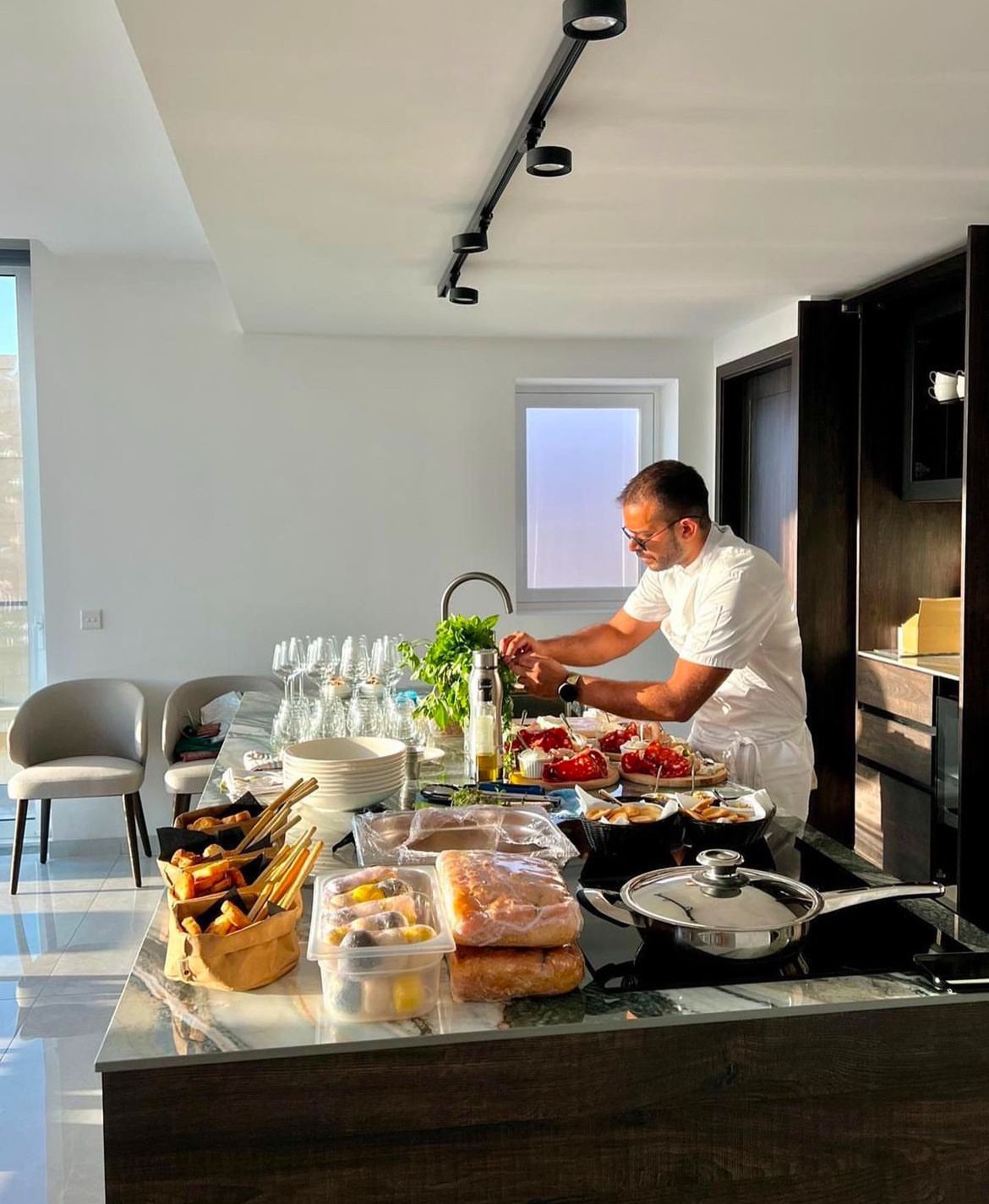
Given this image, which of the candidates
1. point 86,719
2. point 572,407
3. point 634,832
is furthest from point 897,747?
point 86,719

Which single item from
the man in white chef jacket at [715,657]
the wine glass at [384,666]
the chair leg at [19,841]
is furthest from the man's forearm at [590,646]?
the chair leg at [19,841]

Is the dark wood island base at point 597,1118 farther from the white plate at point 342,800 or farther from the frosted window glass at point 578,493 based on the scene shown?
the frosted window glass at point 578,493

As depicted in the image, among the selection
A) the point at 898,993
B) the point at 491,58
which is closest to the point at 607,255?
the point at 491,58

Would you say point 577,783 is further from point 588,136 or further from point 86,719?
point 86,719

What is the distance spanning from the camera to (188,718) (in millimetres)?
4836

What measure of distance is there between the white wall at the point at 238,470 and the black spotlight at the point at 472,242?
2036 millimetres

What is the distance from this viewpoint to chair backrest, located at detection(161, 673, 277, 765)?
4.73m

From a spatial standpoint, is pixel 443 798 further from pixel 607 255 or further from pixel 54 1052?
pixel 607 255

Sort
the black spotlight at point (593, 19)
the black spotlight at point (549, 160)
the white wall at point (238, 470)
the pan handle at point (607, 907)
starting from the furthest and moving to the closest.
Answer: the white wall at point (238, 470) < the black spotlight at point (549, 160) < the black spotlight at point (593, 19) < the pan handle at point (607, 907)

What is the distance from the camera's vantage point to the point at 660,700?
2.80m

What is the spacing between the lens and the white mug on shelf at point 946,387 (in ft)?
12.2

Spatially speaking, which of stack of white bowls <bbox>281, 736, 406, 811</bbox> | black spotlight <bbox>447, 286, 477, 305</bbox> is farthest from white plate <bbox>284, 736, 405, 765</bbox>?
black spotlight <bbox>447, 286, 477, 305</bbox>

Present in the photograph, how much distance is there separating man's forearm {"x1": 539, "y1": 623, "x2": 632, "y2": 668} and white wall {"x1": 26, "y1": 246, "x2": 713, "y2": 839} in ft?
5.23

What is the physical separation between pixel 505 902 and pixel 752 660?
1.74m
